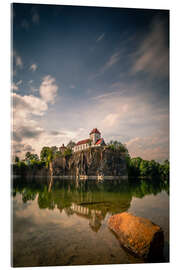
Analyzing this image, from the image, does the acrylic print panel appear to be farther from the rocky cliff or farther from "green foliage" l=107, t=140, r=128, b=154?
the rocky cliff

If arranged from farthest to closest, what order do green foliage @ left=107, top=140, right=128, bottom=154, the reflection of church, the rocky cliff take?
the rocky cliff, green foliage @ left=107, top=140, right=128, bottom=154, the reflection of church

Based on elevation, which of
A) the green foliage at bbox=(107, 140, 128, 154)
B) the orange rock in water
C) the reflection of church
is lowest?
the reflection of church

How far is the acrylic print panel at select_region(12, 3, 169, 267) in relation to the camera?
258 cm

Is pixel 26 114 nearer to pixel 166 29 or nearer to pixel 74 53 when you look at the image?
pixel 74 53

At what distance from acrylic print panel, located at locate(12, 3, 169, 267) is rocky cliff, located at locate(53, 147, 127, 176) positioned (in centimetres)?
1565

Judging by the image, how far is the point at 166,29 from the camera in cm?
351

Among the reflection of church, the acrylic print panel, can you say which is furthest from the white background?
the reflection of church
